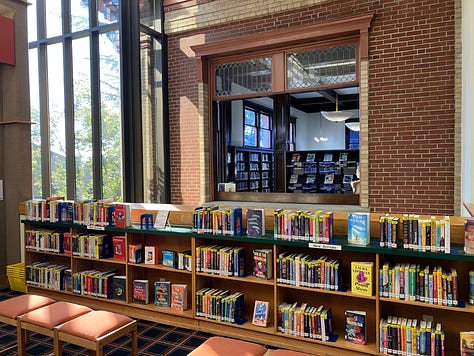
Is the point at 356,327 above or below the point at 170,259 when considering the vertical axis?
below

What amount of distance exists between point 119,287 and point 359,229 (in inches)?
107

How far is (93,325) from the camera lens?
2.86 metres

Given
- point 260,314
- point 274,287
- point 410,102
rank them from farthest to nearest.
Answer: point 410,102
point 260,314
point 274,287

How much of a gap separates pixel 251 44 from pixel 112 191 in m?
3.73

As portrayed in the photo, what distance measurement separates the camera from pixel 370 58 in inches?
227

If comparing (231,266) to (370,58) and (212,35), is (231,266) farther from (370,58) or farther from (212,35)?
(212,35)

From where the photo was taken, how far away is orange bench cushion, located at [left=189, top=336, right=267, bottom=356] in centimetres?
238

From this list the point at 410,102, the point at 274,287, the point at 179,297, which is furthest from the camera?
the point at 410,102

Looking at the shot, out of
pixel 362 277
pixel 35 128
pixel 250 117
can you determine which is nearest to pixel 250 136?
pixel 250 117

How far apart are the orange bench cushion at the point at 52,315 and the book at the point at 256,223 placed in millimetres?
1561

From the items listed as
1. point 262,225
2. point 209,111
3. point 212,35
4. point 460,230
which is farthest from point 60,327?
point 212,35

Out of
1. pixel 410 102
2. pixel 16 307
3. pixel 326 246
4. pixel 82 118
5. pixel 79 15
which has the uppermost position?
pixel 79 15

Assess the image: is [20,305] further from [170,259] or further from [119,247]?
[170,259]

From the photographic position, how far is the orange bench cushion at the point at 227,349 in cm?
238
